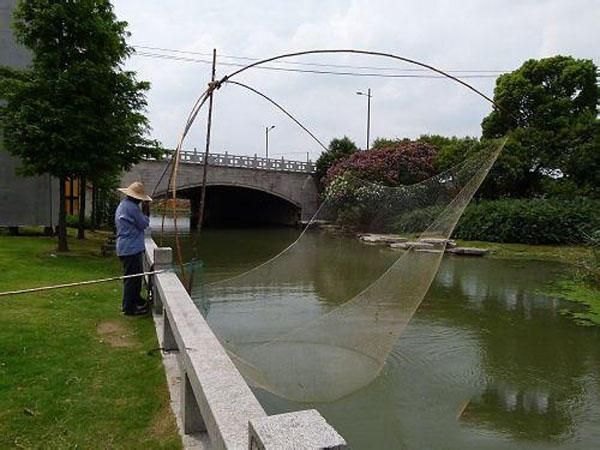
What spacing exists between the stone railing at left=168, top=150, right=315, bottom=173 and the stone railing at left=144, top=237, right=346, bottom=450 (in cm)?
2219

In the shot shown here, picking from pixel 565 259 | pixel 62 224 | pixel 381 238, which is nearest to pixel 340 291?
pixel 381 238

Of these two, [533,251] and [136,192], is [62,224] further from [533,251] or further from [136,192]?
[533,251]

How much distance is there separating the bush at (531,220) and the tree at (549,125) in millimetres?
936

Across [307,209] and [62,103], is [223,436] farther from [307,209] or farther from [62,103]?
[307,209]

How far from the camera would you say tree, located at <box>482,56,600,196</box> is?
17297 millimetres

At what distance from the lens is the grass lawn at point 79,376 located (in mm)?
2988

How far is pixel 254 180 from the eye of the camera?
27.5 meters

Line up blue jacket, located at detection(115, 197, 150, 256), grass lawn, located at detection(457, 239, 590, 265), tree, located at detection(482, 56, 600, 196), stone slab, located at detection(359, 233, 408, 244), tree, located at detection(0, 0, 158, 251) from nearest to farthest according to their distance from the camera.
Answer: blue jacket, located at detection(115, 197, 150, 256), stone slab, located at detection(359, 233, 408, 244), tree, located at detection(0, 0, 158, 251), grass lawn, located at detection(457, 239, 590, 265), tree, located at detection(482, 56, 600, 196)

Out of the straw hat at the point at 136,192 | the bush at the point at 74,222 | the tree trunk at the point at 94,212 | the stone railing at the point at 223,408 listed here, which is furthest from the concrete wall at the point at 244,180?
the stone railing at the point at 223,408

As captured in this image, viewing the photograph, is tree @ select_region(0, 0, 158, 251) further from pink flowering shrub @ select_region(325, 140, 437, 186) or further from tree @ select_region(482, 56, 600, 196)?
tree @ select_region(482, 56, 600, 196)

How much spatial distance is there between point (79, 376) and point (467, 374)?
3490mm

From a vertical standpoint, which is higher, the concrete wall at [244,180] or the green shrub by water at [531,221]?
the concrete wall at [244,180]

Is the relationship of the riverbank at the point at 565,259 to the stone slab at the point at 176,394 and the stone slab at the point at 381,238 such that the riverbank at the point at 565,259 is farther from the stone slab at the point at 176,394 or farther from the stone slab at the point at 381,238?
the stone slab at the point at 176,394

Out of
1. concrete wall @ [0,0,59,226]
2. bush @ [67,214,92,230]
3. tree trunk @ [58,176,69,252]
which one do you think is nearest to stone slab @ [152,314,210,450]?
tree trunk @ [58,176,69,252]
